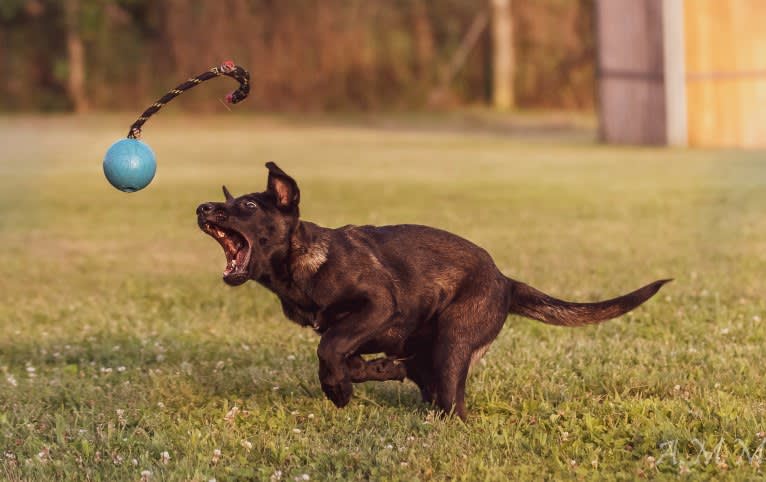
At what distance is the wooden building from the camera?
22.6 metres

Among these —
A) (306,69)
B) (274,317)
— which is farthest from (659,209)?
(306,69)

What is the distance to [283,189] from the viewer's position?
5387mm

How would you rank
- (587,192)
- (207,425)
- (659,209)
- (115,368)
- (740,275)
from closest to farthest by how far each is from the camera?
(207,425) < (115,368) < (740,275) < (659,209) < (587,192)

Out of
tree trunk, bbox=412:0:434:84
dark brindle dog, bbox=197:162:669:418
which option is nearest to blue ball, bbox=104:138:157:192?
dark brindle dog, bbox=197:162:669:418

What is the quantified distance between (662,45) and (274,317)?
622 inches

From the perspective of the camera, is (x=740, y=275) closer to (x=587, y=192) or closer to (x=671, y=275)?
(x=671, y=275)

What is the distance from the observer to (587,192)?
16.6 m

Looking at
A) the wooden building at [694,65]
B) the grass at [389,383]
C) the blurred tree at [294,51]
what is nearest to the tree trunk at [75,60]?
the blurred tree at [294,51]

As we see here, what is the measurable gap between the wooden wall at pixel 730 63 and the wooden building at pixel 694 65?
0.06 feet

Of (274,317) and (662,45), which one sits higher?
(662,45)

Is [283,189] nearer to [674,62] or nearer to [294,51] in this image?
[674,62]

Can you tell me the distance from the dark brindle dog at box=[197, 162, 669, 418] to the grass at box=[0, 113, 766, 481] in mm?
263

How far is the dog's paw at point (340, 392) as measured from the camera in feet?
17.8

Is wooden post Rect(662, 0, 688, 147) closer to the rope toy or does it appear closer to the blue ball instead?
the rope toy
